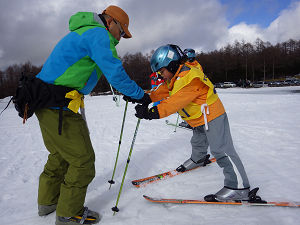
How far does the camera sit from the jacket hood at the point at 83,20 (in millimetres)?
2104

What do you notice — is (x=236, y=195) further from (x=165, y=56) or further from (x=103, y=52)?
(x=103, y=52)

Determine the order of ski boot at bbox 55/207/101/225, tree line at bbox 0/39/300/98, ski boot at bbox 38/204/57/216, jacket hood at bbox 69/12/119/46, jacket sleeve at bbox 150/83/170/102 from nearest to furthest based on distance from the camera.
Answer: jacket hood at bbox 69/12/119/46, ski boot at bbox 55/207/101/225, ski boot at bbox 38/204/57/216, jacket sleeve at bbox 150/83/170/102, tree line at bbox 0/39/300/98

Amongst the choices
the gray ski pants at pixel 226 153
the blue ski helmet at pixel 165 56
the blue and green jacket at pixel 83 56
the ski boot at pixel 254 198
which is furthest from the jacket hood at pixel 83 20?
the ski boot at pixel 254 198

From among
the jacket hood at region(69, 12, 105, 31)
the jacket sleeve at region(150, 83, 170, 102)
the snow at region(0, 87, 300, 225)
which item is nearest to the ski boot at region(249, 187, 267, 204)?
the snow at region(0, 87, 300, 225)

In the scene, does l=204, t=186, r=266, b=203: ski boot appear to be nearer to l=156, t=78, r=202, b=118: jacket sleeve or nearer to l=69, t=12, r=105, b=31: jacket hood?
l=156, t=78, r=202, b=118: jacket sleeve

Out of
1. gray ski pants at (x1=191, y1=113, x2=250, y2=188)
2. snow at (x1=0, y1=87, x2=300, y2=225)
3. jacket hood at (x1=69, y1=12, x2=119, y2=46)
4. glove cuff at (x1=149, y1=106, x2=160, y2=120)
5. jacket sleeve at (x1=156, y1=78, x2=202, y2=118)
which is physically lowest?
snow at (x1=0, y1=87, x2=300, y2=225)

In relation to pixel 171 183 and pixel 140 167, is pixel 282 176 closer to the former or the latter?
pixel 171 183

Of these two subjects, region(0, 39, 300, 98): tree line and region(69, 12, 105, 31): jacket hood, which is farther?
region(0, 39, 300, 98): tree line

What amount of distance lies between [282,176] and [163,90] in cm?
234

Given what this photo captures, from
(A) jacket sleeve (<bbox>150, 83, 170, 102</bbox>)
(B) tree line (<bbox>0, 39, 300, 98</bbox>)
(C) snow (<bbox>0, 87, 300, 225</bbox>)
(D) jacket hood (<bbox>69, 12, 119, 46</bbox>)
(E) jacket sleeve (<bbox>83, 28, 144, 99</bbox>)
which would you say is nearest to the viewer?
(E) jacket sleeve (<bbox>83, 28, 144, 99</bbox>)

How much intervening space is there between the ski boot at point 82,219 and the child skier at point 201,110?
1305 mm

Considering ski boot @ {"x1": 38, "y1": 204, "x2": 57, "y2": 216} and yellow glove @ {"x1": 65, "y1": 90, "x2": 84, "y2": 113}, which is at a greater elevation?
yellow glove @ {"x1": 65, "y1": 90, "x2": 84, "y2": 113}

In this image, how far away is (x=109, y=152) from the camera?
4.74m

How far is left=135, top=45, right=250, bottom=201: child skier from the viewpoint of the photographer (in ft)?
8.09
